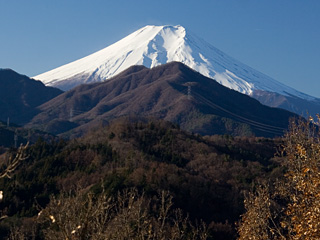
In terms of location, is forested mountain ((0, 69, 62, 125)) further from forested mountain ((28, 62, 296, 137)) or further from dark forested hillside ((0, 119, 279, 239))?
dark forested hillside ((0, 119, 279, 239))

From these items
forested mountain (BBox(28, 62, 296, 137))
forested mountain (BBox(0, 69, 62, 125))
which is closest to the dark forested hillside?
forested mountain (BBox(28, 62, 296, 137))

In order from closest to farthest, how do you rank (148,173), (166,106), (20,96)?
(148,173), (166,106), (20,96)

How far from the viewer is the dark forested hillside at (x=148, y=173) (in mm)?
30953

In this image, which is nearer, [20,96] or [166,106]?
[166,106]

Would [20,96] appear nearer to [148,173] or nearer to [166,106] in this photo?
[166,106]

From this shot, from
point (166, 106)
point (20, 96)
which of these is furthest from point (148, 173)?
point (20, 96)

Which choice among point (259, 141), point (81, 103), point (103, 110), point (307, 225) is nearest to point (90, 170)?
point (259, 141)

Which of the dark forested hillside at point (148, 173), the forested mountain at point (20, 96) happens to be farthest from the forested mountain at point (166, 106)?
the dark forested hillside at point (148, 173)

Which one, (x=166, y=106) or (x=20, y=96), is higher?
(x=166, y=106)

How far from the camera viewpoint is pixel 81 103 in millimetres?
140250

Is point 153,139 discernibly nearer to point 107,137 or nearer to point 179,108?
point 107,137

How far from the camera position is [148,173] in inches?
1419

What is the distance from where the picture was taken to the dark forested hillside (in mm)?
30953

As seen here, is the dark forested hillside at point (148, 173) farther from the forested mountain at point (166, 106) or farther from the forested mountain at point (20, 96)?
the forested mountain at point (20, 96)
